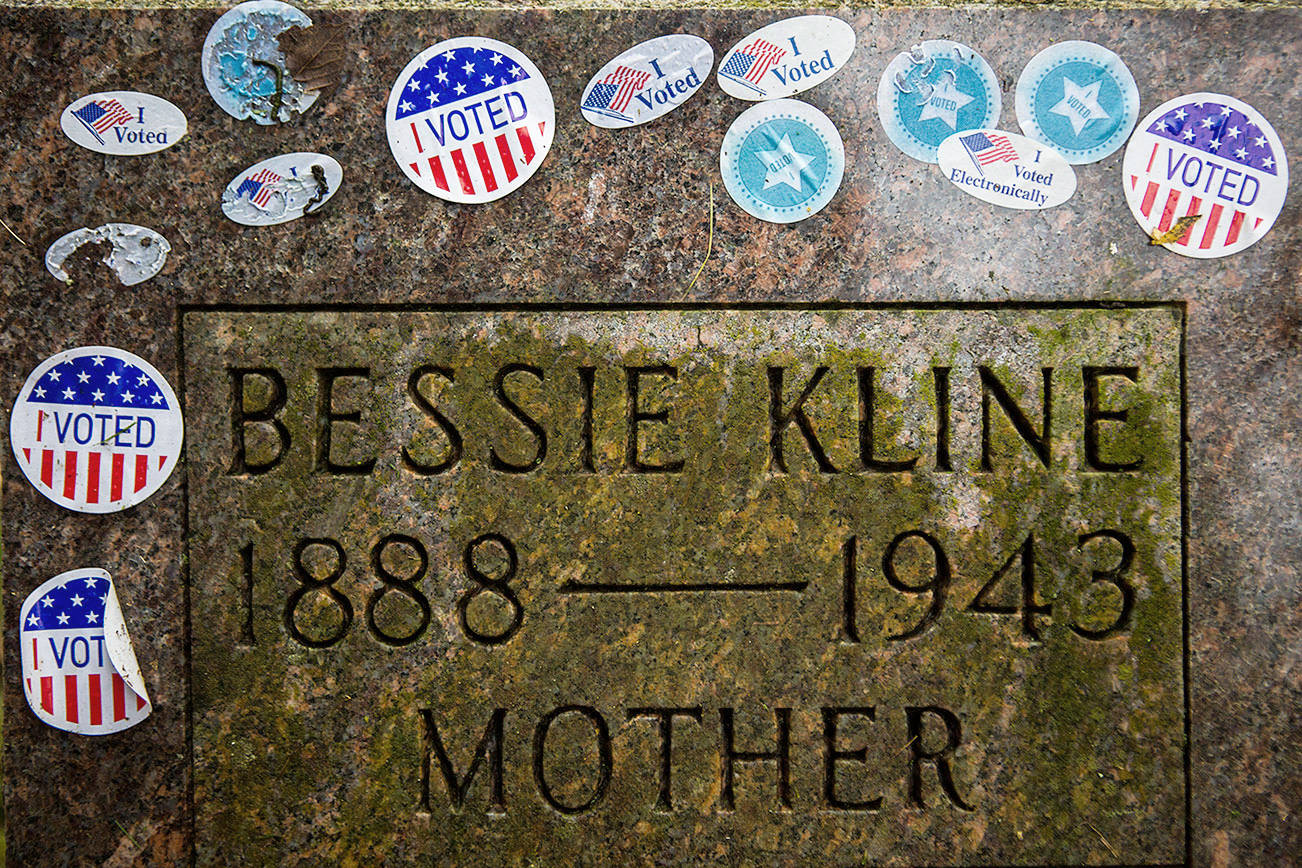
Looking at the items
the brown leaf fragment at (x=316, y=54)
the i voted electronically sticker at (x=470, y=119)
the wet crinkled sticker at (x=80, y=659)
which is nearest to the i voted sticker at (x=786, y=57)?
the i voted electronically sticker at (x=470, y=119)

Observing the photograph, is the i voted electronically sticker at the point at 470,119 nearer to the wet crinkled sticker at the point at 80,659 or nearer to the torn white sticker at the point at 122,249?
the torn white sticker at the point at 122,249

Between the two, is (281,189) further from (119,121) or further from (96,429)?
(96,429)

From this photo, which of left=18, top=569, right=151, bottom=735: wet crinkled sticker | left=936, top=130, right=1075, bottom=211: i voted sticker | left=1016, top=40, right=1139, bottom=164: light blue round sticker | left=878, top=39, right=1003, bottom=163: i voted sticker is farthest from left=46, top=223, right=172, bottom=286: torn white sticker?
left=1016, top=40, right=1139, bottom=164: light blue round sticker

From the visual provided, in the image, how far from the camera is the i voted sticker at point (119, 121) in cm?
194

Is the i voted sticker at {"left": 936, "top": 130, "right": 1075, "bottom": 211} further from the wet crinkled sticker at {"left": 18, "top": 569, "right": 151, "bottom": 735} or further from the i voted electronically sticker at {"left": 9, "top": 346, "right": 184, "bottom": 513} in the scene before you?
the wet crinkled sticker at {"left": 18, "top": 569, "right": 151, "bottom": 735}

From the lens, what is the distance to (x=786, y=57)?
6.48 ft

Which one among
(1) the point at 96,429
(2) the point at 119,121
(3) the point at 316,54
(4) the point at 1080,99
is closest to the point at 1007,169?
(4) the point at 1080,99

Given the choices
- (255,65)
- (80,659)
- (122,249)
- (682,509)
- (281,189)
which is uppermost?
(255,65)

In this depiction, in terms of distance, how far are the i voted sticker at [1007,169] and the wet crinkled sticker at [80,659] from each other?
2.18 m

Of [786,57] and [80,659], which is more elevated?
[786,57]

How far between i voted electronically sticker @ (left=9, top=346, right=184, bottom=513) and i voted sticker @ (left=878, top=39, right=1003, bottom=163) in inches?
70.5

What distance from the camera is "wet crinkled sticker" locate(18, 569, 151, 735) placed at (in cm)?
195

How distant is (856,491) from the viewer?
1.99 m

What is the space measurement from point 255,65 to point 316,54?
0.46ft
